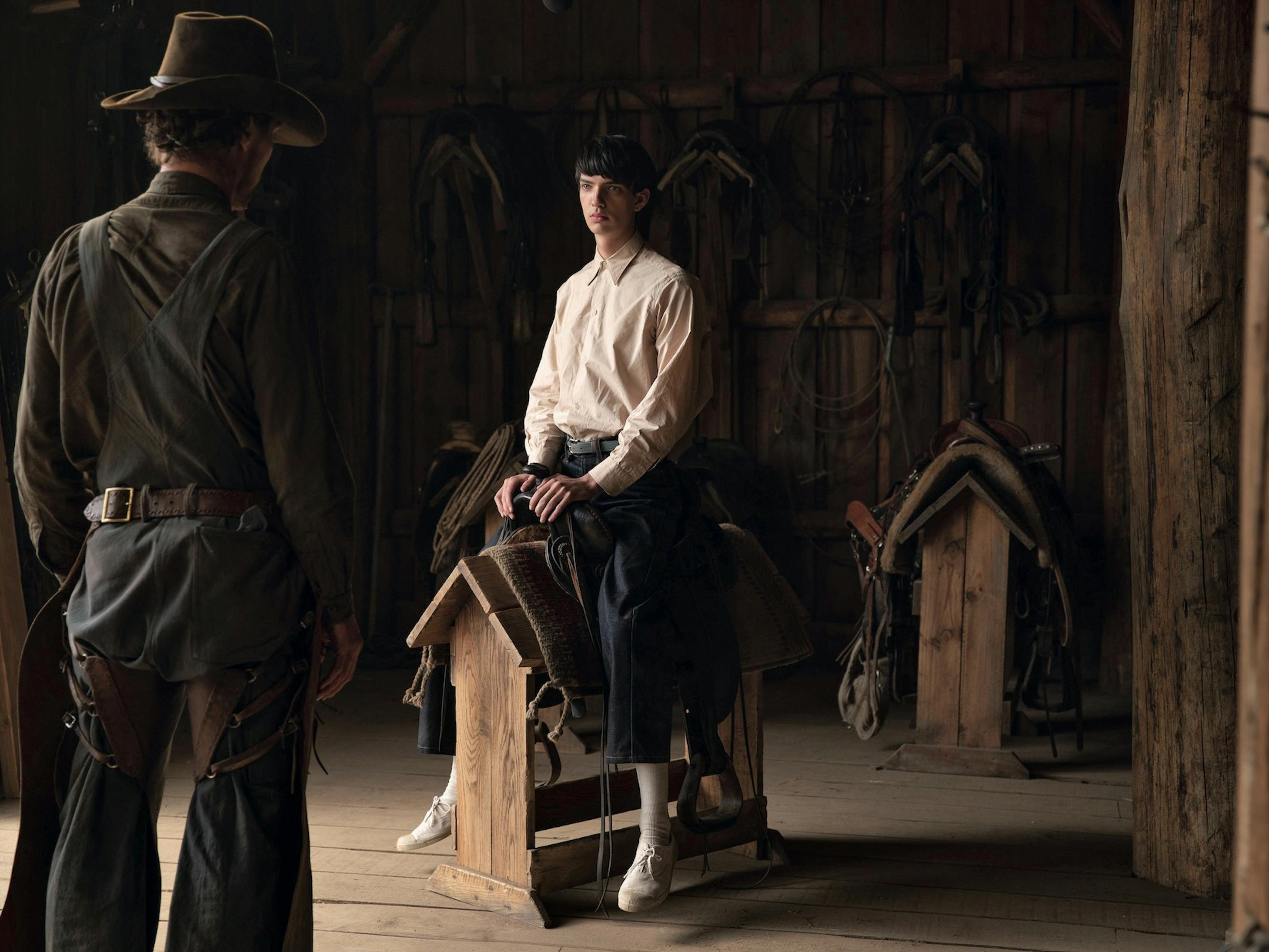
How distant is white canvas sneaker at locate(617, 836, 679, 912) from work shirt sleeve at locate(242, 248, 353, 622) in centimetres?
117

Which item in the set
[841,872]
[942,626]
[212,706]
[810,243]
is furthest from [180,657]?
[810,243]

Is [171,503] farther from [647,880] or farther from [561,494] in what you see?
[647,880]

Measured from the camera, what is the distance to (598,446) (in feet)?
9.41

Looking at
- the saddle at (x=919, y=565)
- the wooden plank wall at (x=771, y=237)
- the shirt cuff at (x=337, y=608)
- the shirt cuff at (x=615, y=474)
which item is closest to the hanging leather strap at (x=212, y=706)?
the shirt cuff at (x=337, y=608)

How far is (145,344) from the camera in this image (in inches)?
73.7

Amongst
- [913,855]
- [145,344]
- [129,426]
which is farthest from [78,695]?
[913,855]

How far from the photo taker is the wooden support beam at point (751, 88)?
5234 mm

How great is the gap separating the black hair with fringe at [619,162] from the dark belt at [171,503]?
48.6 inches

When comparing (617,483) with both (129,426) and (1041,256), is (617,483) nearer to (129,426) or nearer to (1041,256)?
(129,426)

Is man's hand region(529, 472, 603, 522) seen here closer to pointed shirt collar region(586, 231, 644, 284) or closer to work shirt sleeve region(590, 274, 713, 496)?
work shirt sleeve region(590, 274, 713, 496)

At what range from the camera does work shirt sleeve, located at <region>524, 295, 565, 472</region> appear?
303cm

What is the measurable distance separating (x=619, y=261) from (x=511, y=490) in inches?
22.1

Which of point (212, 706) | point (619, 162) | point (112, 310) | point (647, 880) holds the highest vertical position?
point (619, 162)

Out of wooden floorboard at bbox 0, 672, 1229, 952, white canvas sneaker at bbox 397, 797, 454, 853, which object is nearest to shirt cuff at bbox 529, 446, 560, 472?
white canvas sneaker at bbox 397, 797, 454, 853
